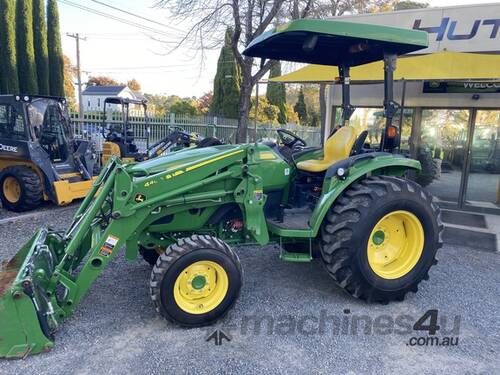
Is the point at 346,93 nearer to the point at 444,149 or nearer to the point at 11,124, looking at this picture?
the point at 444,149

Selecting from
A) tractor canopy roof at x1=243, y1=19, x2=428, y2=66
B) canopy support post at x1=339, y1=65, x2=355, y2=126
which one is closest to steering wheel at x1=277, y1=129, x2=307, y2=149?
canopy support post at x1=339, y1=65, x2=355, y2=126

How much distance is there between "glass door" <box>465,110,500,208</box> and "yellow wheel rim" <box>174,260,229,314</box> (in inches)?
270

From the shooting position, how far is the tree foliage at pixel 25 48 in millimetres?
16078

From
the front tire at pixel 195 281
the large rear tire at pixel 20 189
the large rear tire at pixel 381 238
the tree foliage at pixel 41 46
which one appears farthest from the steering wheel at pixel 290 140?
the tree foliage at pixel 41 46

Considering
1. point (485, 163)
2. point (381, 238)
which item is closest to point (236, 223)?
point (381, 238)

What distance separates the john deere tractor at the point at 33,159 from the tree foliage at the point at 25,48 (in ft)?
32.2

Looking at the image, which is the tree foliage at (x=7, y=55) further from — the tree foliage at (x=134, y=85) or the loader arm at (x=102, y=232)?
the tree foliage at (x=134, y=85)

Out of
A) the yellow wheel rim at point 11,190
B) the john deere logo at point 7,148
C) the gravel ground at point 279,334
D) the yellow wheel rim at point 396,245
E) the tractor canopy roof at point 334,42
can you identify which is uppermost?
the tractor canopy roof at point 334,42

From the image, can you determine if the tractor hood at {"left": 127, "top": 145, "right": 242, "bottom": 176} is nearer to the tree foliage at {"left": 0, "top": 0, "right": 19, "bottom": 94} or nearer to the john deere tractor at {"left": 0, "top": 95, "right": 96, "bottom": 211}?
the john deere tractor at {"left": 0, "top": 95, "right": 96, "bottom": 211}

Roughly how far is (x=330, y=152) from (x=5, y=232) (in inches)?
185

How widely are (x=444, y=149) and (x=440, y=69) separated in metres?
2.39

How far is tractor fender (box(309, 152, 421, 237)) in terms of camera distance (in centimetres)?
360

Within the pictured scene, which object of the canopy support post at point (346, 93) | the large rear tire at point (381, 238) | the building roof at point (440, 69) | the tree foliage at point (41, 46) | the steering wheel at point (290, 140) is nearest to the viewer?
the large rear tire at point (381, 238)

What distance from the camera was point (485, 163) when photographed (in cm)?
816
